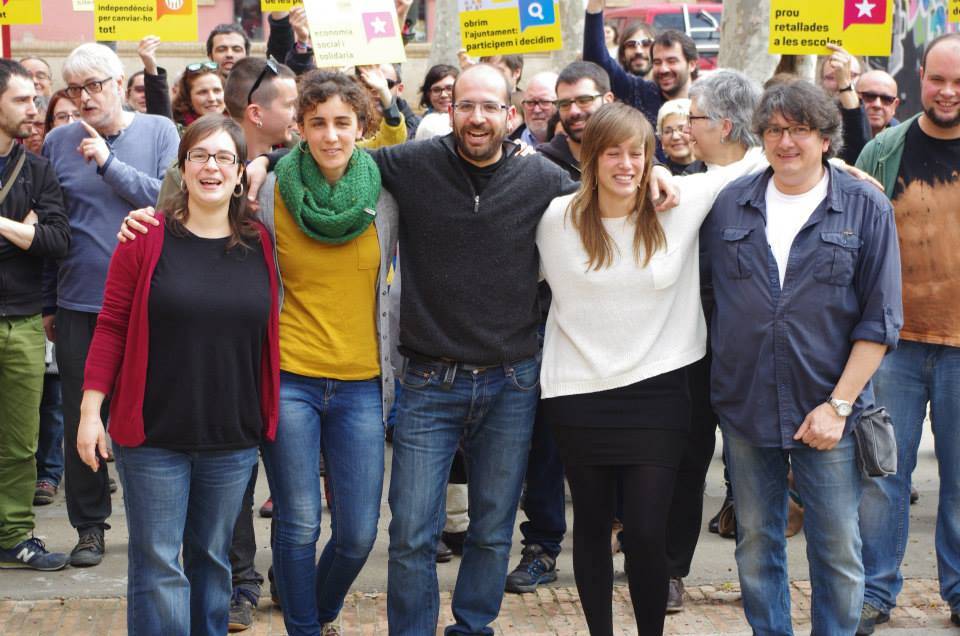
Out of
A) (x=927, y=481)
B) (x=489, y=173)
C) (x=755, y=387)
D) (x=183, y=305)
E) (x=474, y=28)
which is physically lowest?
(x=927, y=481)

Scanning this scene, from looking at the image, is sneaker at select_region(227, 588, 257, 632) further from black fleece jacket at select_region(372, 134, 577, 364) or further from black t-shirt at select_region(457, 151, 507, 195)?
black t-shirt at select_region(457, 151, 507, 195)

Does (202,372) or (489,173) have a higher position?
(489,173)

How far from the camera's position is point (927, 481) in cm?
761

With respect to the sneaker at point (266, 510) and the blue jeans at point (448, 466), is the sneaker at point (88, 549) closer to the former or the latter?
the sneaker at point (266, 510)

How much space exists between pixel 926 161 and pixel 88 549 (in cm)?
416

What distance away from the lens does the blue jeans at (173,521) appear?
13.9 feet

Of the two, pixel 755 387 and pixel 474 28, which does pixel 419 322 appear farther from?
pixel 474 28

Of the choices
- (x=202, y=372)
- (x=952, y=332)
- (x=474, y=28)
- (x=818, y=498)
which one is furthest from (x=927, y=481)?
(x=202, y=372)

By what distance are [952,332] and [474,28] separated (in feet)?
14.1

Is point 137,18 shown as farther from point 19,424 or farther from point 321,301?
point 321,301

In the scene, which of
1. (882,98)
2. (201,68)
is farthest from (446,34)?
(201,68)

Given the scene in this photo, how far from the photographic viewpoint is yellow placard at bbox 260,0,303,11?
26.2ft

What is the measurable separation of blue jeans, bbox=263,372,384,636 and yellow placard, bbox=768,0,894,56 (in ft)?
11.9

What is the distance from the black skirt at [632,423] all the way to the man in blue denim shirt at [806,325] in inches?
6.6
